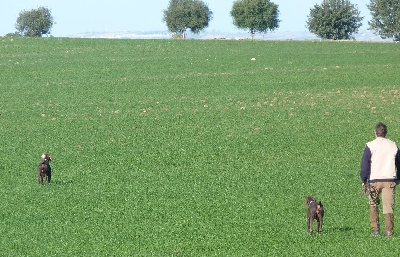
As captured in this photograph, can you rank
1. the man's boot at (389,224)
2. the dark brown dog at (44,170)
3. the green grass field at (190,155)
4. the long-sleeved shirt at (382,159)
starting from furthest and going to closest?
the dark brown dog at (44,170)
the green grass field at (190,155)
the man's boot at (389,224)
the long-sleeved shirt at (382,159)

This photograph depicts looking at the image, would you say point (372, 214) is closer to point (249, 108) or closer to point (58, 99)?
point (249, 108)

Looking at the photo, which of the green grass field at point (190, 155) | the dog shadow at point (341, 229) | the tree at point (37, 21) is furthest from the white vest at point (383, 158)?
the tree at point (37, 21)

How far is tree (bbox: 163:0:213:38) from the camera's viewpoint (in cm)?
14838

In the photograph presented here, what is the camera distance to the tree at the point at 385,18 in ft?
423

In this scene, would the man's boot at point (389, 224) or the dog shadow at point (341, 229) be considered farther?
the dog shadow at point (341, 229)

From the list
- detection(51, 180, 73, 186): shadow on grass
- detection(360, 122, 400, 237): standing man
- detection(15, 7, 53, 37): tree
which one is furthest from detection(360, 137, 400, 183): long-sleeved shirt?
detection(15, 7, 53, 37): tree

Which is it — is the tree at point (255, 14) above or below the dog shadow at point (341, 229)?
above

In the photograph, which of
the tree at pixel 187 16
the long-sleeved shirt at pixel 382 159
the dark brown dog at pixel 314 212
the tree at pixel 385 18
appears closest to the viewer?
the dark brown dog at pixel 314 212

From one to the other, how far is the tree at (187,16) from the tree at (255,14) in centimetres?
877

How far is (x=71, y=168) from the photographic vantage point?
25.7 meters

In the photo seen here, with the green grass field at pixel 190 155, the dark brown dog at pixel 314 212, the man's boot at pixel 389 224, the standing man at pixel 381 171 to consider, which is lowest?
the green grass field at pixel 190 155

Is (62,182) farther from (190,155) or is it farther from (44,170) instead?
(190,155)

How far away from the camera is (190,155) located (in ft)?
91.4

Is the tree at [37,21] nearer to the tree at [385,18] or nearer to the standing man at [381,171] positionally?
the tree at [385,18]
